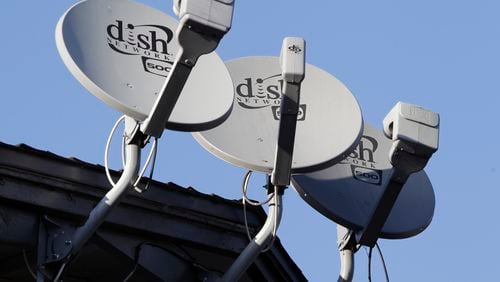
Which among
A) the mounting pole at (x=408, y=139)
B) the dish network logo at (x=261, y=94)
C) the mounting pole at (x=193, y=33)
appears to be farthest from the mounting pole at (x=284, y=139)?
the dish network logo at (x=261, y=94)

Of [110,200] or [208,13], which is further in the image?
[110,200]

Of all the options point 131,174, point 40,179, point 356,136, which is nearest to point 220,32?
point 131,174

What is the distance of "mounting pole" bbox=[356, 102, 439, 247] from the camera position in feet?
39.5

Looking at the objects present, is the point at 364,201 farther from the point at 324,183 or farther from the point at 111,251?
the point at 111,251

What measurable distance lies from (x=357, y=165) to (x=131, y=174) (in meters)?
4.02

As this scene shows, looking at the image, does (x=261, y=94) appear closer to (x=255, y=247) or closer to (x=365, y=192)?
(x=365, y=192)

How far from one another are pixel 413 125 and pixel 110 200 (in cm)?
301

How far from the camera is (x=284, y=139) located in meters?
11.7

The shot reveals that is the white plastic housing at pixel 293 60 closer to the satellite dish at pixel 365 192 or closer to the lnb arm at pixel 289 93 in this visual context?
the lnb arm at pixel 289 93

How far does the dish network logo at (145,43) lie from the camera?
478 inches

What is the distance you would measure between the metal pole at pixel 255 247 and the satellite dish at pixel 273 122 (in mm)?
429

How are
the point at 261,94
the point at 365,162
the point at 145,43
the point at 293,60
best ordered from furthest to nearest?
the point at 365,162, the point at 261,94, the point at 145,43, the point at 293,60

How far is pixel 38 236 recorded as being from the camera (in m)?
11.3

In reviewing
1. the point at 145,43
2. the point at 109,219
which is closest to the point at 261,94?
the point at 145,43
